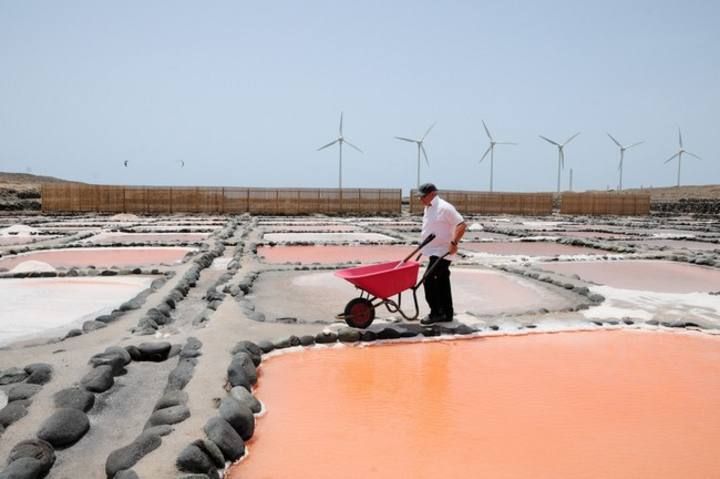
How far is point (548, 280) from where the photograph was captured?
937 centimetres

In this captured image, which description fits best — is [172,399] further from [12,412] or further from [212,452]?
[12,412]

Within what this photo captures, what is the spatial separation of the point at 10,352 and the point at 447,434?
3741mm

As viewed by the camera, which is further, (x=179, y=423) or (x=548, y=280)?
(x=548, y=280)

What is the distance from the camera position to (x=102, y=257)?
43.3 ft

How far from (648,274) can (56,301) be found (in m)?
9.47

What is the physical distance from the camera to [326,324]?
6.32 meters

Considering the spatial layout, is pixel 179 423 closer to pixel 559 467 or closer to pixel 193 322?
pixel 559 467

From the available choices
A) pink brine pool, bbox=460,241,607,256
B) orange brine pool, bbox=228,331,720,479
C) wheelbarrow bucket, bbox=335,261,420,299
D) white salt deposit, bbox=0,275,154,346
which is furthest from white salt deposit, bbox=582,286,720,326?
white salt deposit, bbox=0,275,154,346

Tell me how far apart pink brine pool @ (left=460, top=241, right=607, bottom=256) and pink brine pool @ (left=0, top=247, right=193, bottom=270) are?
7.01m

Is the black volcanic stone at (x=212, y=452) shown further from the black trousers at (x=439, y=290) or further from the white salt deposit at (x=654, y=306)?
the white salt deposit at (x=654, y=306)

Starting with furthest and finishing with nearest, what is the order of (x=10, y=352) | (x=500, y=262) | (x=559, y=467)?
(x=500, y=262)
(x=10, y=352)
(x=559, y=467)

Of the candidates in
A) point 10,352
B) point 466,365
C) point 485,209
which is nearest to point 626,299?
point 466,365

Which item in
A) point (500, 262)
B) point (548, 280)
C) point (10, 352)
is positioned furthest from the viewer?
point (500, 262)

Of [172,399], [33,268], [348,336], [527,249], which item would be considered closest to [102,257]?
[33,268]
